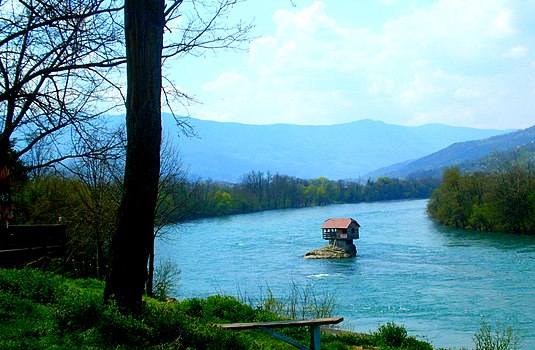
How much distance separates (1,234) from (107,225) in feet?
23.0

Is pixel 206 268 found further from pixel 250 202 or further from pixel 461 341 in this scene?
pixel 250 202

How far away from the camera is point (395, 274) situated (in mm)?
27734

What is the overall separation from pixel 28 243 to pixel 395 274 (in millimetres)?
20746

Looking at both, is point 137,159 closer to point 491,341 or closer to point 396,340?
point 396,340

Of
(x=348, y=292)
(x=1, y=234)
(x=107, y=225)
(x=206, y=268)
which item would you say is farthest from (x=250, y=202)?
(x=1, y=234)

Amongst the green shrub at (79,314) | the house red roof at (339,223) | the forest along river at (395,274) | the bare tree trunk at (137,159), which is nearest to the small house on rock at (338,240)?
the house red roof at (339,223)

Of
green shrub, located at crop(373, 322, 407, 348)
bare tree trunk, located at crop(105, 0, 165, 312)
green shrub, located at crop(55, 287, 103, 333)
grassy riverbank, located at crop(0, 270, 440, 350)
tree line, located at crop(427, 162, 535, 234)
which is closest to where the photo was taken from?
grassy riverbank, located at crop(0, 270, 440, 350)

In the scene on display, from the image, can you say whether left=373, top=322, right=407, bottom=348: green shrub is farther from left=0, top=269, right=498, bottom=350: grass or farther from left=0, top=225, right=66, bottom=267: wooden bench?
left=0, top=225, right=66, bottom=267: wooden bench

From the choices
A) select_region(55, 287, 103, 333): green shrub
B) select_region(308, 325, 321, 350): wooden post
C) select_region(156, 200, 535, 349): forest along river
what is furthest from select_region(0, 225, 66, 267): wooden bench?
select_region(156, 200, 535, 349): forest along river

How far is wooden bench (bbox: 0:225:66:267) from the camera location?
10.1 meters

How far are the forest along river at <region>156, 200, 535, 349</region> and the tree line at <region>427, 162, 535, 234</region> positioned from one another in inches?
122

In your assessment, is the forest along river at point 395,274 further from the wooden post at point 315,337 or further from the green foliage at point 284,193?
the green foliage at point 284,193

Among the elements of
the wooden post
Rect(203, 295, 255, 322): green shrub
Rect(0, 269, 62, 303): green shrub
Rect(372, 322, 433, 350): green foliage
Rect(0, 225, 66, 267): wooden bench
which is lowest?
Rect(372, 322, 433, 350): green foliage

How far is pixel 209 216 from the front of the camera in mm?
70250
